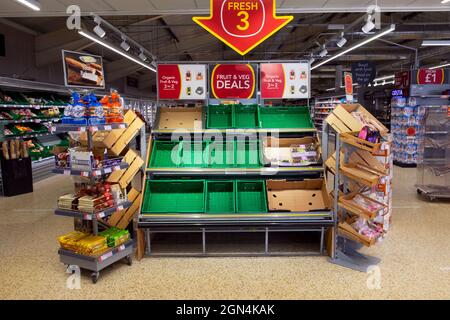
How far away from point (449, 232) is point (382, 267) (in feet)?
5.99

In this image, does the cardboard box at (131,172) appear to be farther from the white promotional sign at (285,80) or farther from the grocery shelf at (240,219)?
the white promotional sign at (285,80)

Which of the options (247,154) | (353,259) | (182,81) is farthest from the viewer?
(182,81)

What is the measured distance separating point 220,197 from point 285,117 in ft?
5.09

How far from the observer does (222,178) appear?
4645 millimetres

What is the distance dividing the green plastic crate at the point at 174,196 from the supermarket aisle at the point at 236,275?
2.03ft

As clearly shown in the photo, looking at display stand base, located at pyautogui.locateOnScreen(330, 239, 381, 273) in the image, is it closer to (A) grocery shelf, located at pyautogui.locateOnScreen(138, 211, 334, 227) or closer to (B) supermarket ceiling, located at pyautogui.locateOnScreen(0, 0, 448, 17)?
(A) grocery shelf, located at pyautogui.locateOnScreen(138, 211, 334, 227)

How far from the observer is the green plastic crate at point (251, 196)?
4.29 metres

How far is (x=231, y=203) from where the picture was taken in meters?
4.41

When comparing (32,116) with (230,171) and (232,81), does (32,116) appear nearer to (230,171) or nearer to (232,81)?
(232,81)

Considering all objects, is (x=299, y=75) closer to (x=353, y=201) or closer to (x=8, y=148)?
(x=353, y=201)

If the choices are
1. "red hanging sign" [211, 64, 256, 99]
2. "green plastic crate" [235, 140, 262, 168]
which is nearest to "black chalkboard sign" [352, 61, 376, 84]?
"red hanging sign" [211, 64, 256, 99]

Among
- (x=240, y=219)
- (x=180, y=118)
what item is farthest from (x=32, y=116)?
(x=240, y=219)

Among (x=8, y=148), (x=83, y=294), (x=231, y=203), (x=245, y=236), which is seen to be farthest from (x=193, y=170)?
(x=8, y=148)

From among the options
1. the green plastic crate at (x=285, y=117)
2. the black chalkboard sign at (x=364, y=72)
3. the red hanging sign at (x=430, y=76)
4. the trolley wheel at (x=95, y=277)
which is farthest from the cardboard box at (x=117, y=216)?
the black chalkboard sign at (x=364, y=72)
